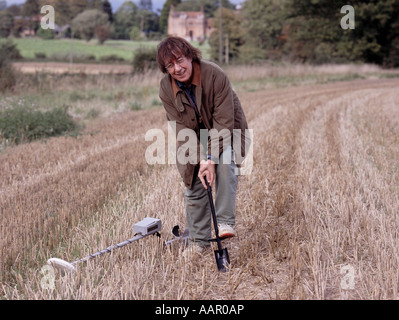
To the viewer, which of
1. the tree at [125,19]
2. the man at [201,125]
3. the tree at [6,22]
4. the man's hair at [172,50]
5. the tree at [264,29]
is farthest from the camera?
the tree at [264,29]

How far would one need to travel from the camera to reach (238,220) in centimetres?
451

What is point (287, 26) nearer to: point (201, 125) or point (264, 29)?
point (264, 29)

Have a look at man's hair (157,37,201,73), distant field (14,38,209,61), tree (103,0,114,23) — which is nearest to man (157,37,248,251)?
man's hair (157,37,201,73)

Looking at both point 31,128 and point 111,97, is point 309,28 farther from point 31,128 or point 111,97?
point 31,128

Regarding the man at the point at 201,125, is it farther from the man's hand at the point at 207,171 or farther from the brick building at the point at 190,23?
the brick building at the point at 190,23

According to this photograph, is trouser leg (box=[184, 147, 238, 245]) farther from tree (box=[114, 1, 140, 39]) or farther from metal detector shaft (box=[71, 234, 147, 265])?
tree (box=[114, 1, 140, 39])

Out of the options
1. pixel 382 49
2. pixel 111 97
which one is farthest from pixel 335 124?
pixel 382 49

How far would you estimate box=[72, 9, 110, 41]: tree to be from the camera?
109 ft

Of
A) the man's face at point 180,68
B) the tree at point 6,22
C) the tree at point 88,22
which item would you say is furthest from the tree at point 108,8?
the man's face at point 180,68

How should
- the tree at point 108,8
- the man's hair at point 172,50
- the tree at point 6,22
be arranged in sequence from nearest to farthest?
the man's hair at point 172,50 < the tree at point 6,22 < the tree at point 108,8

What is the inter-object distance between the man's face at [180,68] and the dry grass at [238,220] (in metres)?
1.42

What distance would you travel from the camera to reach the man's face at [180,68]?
3.48 meters

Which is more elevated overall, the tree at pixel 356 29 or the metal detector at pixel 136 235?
the tree at pixel 356 29

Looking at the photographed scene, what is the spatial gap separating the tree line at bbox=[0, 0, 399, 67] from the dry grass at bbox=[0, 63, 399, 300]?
19020 mm
